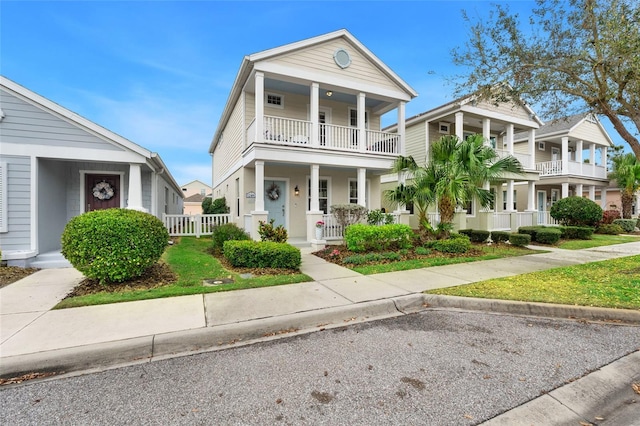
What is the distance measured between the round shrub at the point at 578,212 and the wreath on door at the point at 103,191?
21.8 m

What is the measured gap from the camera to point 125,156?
8.71 metres

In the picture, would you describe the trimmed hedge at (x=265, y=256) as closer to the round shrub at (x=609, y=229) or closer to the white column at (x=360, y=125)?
the white column at (x=360, y=125)

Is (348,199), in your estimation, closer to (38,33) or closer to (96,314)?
(96,314)

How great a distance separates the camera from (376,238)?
9211mm

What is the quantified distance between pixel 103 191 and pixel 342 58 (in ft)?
33.5

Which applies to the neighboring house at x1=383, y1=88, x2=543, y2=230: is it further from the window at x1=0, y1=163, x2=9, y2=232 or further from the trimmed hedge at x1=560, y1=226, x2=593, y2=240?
the window at x1=0, y1=163, x2=9, y2=232

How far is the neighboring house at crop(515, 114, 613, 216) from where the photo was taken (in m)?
20.5

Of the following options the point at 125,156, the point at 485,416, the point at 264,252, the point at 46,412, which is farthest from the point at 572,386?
the point at 125,156

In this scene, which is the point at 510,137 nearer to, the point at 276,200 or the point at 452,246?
the point at 452,246

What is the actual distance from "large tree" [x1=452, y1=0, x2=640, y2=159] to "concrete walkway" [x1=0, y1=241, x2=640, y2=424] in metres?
5.45

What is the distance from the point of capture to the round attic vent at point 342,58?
11711mm

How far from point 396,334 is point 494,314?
190cm

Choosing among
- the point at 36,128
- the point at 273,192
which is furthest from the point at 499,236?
the point at 36,128

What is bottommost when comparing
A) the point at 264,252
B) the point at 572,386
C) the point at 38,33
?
the point at 572,386
